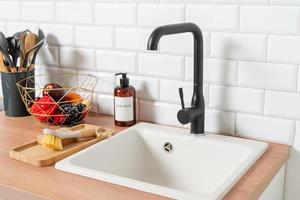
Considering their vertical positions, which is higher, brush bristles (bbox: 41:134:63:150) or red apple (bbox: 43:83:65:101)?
red apple (bbox: 43:83:65:101)

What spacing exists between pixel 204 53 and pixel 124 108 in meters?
0.31

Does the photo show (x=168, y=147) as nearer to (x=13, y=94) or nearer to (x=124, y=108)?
(x=124, y=108)

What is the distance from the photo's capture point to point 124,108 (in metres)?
1.43

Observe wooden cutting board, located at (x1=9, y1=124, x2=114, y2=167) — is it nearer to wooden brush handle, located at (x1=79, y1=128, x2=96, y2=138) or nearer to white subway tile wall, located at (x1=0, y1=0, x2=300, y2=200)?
wooden brush handle, located at (x1=79, y1=128, x2=96, y2=138)

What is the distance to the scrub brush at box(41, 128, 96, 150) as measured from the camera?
122 cm

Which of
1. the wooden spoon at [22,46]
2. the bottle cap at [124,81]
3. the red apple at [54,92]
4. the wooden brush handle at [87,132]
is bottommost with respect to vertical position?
the wooden brush handle at [87,132]

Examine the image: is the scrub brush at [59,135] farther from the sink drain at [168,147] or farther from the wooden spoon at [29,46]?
the wooden spoon at [29,46]

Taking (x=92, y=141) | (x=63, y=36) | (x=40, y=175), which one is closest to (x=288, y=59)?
(x=92, y=141)

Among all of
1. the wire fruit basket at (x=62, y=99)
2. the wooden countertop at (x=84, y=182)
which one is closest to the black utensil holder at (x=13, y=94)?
the wire fruit basket at (x=62, y=99)

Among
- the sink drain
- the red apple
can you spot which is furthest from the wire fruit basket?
the sink drain

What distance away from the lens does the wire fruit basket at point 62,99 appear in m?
1.44

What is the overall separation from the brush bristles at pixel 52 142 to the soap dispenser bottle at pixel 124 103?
10.3 inches

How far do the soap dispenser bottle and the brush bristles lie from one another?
262mm

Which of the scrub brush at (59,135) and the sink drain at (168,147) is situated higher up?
the scrub brush at (59,135)
